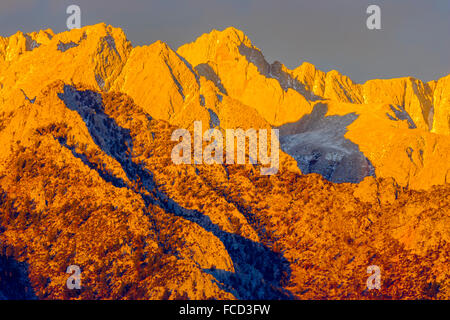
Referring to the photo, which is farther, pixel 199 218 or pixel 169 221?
pixel 199 218

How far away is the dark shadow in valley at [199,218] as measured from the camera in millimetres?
138925

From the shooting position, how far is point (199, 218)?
15138 cm

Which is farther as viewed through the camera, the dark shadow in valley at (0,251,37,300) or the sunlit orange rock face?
the sunlit orange rock face

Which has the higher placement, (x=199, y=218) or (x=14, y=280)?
(x=199, y=218)

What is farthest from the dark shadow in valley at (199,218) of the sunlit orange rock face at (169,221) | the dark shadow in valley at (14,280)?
the dark shadow in valley at (14,280)

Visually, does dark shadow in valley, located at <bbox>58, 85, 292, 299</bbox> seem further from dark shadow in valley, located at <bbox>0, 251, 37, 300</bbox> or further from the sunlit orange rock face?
dark shadow in valley, located at <bbox>0, 251, 37, 300</bbox>

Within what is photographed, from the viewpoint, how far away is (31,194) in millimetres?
145000

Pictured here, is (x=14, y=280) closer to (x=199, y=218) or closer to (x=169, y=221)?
(x=169, y=221)

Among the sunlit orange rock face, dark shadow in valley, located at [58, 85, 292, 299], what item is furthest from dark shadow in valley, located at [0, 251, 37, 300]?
dark shadow in valley, located at [58, 85, 292, 299]

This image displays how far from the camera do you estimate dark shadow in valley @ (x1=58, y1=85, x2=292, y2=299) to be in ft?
456

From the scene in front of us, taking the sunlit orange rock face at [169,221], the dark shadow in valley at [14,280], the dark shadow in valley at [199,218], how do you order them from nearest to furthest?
the dark shadow in valley at [14,280] → the sunlit orange rock face at [169,221] → the dark shadow in valley at [199,218]

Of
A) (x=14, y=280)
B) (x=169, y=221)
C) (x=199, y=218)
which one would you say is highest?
(x=199, y=218)

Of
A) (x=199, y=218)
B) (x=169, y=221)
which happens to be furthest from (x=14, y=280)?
(x=199, y=218)

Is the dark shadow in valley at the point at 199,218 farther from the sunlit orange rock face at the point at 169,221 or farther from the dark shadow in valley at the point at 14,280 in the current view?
the dark shadow in valley at the point at 14,280
